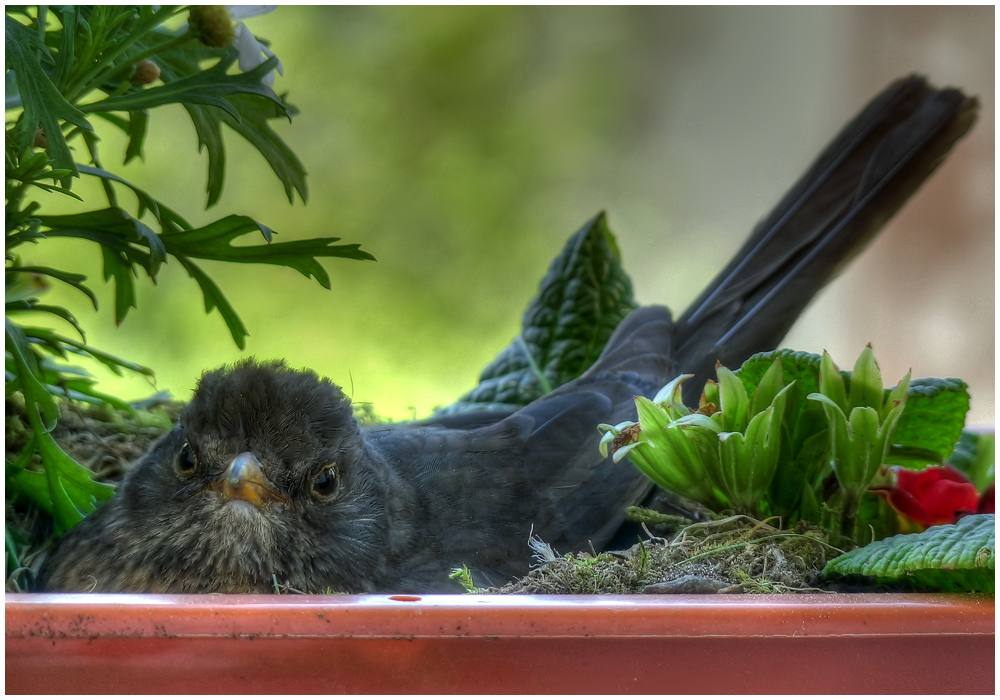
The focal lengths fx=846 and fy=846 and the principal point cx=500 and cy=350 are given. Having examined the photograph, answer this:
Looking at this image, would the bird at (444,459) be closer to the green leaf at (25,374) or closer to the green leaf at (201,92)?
the green leaf at (25,374)

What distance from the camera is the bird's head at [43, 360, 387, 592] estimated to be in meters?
1.12

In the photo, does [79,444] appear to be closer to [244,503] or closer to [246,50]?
[244,503]

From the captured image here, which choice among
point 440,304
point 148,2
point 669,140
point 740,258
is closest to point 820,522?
point 740,258

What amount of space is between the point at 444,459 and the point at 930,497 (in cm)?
77

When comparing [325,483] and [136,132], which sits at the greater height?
[136,132]

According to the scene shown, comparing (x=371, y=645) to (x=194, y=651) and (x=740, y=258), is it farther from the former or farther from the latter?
(x=740, y=258)

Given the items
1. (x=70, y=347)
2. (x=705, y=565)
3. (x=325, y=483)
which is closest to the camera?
(x=705, y=565)

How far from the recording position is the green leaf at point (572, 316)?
2.15 meters

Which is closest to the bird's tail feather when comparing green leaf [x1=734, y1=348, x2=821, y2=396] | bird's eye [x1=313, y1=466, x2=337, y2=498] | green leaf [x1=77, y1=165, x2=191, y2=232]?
green leaf [x1=734, y1=348, x2=821, y2=396]

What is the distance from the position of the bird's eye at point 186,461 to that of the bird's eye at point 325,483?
165mm

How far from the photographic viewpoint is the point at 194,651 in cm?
79

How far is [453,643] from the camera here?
797mm

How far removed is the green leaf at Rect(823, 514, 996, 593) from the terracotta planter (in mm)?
56

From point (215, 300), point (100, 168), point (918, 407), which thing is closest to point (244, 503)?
point (215, 300)
